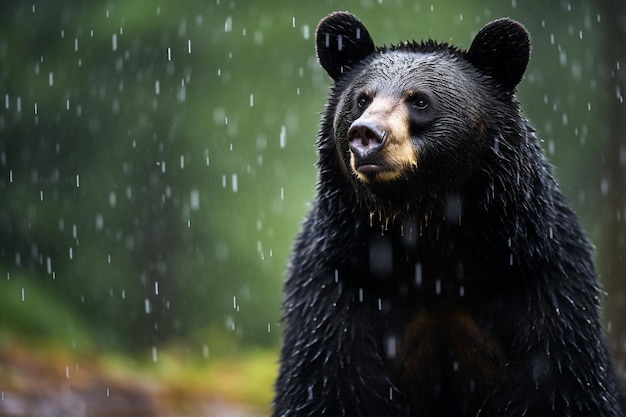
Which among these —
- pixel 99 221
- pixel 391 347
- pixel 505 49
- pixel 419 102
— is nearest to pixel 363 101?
pixel 419 102

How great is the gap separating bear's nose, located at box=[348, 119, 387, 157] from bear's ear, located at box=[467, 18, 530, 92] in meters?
1.03

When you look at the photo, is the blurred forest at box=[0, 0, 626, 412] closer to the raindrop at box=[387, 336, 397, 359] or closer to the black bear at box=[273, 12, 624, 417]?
the black bear at box=[273, 12, 624, 417]

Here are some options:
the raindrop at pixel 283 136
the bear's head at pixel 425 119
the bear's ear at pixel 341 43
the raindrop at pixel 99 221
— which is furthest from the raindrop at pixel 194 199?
the bear's head at pixel 425 119

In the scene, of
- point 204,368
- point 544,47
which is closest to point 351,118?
point 544,47

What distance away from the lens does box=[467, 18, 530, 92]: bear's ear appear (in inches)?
197

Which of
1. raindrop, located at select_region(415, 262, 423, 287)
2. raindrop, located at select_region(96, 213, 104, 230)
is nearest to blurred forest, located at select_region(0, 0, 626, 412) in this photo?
raindrop, located at select_region(96, 213, 104, 230)

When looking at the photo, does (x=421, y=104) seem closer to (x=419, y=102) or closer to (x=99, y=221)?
A: (x=419, y=102)

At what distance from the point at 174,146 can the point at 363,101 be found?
8195mm

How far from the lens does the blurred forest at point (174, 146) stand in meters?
11.9

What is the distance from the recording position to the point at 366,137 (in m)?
4.39

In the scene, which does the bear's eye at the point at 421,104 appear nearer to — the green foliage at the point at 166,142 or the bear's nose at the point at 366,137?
the bear's nose at the point at 366,137

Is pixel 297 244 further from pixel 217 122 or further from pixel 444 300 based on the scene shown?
pixel 217 122

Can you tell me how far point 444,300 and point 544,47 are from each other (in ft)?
23.6

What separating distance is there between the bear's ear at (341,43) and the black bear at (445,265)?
0.01 meters
